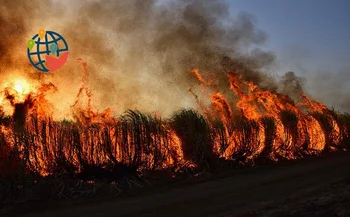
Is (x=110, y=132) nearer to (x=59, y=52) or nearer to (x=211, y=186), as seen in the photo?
(x=211, y=186)

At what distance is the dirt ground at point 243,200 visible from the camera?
6164 millimetres

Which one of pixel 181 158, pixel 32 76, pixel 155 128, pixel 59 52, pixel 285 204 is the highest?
pixel 59 52

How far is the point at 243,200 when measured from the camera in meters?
6.95

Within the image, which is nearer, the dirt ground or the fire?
the dirt ground

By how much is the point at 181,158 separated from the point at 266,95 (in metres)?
5.80

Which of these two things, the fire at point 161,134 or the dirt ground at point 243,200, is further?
the fire at point 161,134

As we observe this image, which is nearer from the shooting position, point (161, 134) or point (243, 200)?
point (243, 200)

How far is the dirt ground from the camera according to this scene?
6.16m

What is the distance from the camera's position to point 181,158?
1006 cm

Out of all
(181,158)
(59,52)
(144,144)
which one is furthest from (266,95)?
(59,52)

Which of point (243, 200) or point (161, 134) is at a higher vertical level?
point (161, 134)

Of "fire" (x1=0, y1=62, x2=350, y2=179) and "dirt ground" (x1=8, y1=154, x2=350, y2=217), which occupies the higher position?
"fire" (x1=0, y1=62, x2=350, y2=179)

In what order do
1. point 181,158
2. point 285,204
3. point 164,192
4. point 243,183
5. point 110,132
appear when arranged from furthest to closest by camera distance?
point 181,158
point 110,132
point 243,183
point 164,192
point 285,204

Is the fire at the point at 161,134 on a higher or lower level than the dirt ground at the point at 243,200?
higher
